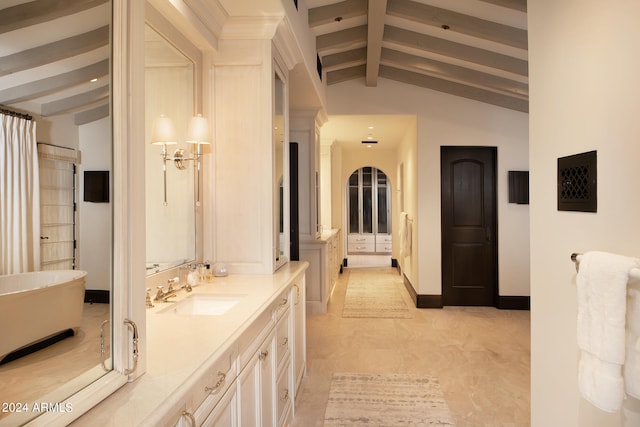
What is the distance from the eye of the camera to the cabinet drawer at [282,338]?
2143 mm

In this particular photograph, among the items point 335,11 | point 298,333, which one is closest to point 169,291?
point 298,333

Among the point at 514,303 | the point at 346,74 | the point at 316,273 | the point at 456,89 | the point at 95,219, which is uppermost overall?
the point at 346,74

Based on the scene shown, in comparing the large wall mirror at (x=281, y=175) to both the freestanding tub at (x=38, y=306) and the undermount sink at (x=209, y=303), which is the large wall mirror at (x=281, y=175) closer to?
the undermount sink at (x=209, y=303)

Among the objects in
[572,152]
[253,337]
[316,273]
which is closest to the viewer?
[572,152]

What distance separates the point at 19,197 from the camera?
765 mm

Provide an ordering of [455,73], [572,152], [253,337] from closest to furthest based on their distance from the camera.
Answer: [572,152] < [253,337] < [455,73]

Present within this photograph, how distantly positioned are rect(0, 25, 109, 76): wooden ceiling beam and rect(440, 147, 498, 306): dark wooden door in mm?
4853

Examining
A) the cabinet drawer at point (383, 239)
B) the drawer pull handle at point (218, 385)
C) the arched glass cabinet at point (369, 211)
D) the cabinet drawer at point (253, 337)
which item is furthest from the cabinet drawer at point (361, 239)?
the drawer pull handle at point (218, 385)

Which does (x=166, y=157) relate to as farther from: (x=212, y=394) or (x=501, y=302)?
(x=501, y=302)

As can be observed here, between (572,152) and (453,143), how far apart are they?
12.7ft

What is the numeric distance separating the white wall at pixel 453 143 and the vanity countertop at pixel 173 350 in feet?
11.4

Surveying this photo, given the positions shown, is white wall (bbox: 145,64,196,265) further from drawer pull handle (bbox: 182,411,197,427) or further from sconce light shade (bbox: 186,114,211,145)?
drawer pull handle (bbox: 182,411,197,427)

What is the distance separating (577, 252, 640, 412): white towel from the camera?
1.08 m

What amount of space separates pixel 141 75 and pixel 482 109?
4.98 meters
